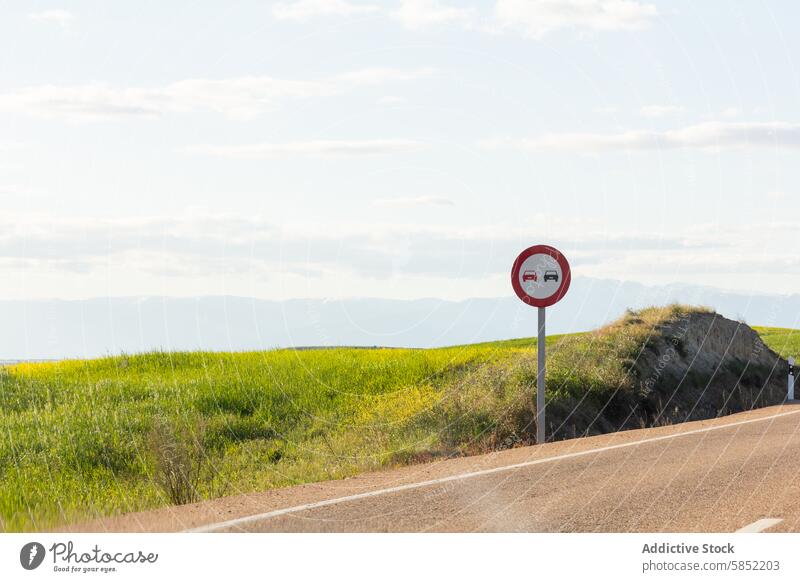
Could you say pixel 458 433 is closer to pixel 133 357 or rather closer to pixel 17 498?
pixel 17 498

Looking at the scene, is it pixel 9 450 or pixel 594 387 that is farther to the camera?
pixel 594 387

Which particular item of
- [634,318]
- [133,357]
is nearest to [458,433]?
[634,318]

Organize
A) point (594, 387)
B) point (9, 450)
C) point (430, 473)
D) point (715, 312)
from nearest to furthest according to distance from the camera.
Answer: point (430, 473)
point (9, 450)
point (594, 387)
point (715, 312)

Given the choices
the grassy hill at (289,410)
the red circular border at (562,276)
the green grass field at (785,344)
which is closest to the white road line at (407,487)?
the grassy hill at (289,410)

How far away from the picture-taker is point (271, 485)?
12.3 meters

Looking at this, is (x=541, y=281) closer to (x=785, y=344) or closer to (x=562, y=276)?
(x=562, y=276)

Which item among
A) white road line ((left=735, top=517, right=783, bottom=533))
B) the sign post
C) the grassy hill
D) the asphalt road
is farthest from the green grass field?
white road line ((left=735, top=517, right=783, bottom=533))

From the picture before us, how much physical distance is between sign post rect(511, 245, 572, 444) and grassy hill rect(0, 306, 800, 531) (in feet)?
3.91

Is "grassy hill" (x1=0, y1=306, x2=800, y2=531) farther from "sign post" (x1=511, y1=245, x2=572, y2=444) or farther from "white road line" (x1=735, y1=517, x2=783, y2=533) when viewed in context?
"white road line" (x1=735, y1=517, x2=783, y2=533)

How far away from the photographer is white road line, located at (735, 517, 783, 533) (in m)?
7.71

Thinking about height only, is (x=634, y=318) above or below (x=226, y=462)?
above

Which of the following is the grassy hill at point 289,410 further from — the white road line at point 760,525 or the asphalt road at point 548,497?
the white road line at point 760,525

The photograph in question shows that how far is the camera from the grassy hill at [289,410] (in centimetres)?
1259

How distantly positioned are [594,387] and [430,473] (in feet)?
30.8
